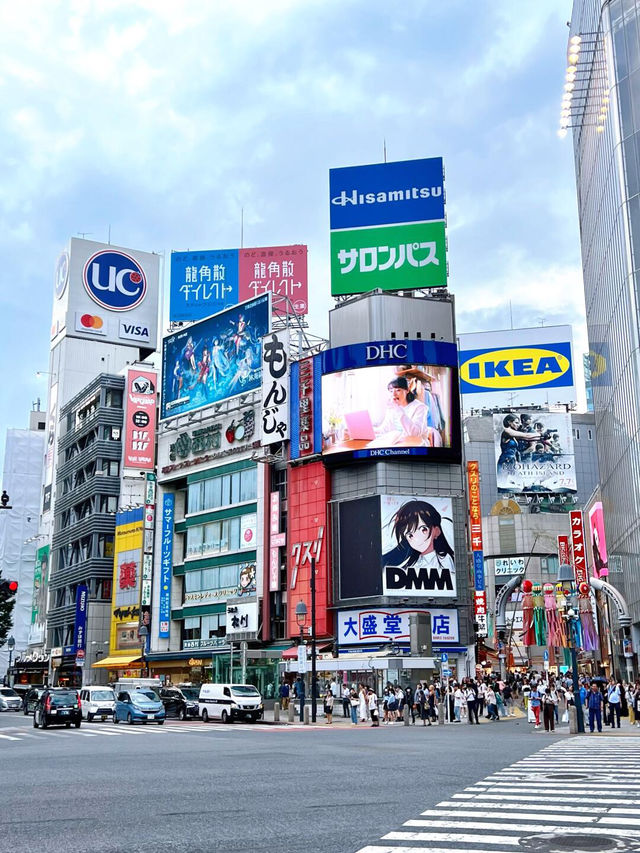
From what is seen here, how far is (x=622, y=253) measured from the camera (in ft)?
167

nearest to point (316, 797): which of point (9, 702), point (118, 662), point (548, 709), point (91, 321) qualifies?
point (548, 709)

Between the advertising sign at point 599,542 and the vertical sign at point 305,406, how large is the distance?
22.6m

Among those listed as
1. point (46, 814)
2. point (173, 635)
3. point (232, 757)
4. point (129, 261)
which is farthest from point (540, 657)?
point (46, 814)

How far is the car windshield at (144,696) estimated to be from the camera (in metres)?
43.0

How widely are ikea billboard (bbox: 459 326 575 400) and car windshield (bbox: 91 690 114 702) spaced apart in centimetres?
8281

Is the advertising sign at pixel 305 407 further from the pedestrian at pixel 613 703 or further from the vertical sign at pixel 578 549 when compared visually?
the pedestrian at pixel 613 703

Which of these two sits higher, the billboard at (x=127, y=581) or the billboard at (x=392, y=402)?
the billboard at (x=392, y=402)

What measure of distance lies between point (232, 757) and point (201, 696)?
26574mm

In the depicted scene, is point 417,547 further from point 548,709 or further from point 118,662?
point 118,662

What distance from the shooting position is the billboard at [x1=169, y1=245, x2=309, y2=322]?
284 feet

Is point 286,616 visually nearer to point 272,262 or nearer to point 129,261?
point 272,262

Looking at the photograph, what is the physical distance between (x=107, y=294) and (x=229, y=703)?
7412 cm

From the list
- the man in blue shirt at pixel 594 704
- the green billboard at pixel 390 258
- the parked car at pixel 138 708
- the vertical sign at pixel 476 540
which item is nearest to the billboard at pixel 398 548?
the vertical sign at pixel 476 540

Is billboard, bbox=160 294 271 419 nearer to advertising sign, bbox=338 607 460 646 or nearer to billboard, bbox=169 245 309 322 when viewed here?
billboard, bbox=169 245 309 322
